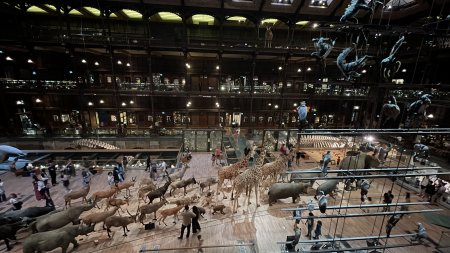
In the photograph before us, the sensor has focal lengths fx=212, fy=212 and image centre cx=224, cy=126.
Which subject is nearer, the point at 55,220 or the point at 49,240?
the point at 49,240

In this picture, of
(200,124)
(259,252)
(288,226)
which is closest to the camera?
(259,252)

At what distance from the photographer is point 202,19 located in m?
25.1

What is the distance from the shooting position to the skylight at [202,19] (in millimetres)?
24281

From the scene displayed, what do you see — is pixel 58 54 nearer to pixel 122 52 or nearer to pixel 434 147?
pixel 122 52

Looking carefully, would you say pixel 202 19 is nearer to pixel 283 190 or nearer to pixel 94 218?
pixel 283 190

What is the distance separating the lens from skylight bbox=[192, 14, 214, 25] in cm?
2428

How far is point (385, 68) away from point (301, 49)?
18723 mm

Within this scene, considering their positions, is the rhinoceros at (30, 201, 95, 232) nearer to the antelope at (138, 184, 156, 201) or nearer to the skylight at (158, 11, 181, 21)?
the antelope at (138, 184, 156, 201)

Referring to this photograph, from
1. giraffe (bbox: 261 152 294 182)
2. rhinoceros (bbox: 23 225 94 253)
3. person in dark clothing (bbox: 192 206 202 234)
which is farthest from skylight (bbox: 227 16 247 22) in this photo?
rhinoceros (bbox: 23 225 94 253)

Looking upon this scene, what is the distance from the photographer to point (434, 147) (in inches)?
670

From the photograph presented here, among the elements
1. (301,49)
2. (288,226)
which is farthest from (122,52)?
(288,226)

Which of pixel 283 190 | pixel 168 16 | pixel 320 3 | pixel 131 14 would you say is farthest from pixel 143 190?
pixel 320 3

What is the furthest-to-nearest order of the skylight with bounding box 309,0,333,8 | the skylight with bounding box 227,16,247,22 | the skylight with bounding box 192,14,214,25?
the skylight with bounding box 192,14,214,25
the skylight with bounding box 227,16,247,22
the skylight with bounding box 309,0,333,8

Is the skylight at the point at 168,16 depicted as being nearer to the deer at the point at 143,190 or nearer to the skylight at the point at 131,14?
the skylight at the point at 131,14
